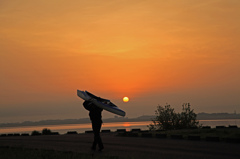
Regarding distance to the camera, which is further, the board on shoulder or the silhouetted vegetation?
the silhouetted vegetation

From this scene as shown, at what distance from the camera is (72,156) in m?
15.0

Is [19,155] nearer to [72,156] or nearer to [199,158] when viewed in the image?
[72,156]

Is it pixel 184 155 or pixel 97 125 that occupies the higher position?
pixel 97 125

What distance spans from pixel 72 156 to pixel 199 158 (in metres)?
4.89

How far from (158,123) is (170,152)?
19.6m

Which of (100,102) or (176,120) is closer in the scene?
(100,102)

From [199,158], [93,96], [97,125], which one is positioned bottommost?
[199,158]

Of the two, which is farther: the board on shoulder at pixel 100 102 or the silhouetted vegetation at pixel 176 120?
the silhouetted vegetation at pixel 176 120

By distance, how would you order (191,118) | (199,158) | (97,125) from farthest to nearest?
1. (191,118)
2. (97,125)
3. (199,158)

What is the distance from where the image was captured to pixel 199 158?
14156 millimetres

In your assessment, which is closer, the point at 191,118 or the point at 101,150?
the point at 101,150

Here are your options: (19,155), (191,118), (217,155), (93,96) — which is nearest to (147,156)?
(217,155)

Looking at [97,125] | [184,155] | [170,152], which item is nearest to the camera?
[184,155]

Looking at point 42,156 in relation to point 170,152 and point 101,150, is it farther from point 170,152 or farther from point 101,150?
point 170,152
